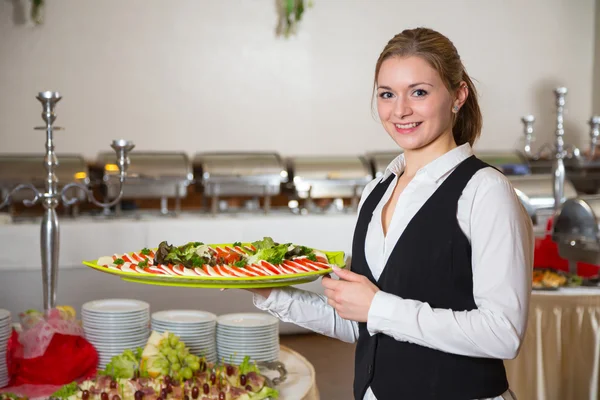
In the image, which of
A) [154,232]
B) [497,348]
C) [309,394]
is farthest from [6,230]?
[497,348]

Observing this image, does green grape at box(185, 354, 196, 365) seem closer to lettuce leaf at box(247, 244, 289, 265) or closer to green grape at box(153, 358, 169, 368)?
green grape at box(153, 358, 169, 368)

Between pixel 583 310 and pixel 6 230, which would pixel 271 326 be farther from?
pixel 6 230

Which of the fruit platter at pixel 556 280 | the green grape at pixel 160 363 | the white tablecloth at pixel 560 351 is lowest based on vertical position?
the white tablecloth at pixel 560 351

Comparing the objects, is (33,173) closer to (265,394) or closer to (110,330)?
(110,330)

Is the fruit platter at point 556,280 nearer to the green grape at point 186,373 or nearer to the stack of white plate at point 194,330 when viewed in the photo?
the stack of white plate at point 194,330

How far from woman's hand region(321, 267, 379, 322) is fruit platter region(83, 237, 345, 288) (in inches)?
2.2

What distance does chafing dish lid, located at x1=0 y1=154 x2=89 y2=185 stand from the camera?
446 centimetres

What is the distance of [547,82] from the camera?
21.2 feet

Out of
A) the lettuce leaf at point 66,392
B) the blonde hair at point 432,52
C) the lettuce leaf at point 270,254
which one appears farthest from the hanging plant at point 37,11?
the blonde hair at point 432,52

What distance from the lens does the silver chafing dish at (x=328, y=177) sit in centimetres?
496

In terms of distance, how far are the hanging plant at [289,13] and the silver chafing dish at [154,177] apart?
1.65 m

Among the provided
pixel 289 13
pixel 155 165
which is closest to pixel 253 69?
pixel 289 13

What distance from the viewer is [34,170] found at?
4523 millimetres

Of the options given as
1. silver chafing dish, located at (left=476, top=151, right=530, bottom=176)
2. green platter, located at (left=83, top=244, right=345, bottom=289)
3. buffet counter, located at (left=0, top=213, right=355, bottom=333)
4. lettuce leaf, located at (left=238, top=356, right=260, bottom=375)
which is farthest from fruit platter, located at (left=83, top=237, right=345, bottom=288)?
silver chafing dish, located at (left=476, top=151, right=530, bottom=176)
